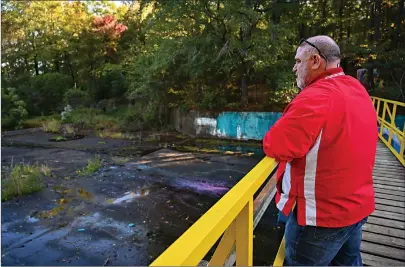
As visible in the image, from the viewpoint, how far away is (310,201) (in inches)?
58.1

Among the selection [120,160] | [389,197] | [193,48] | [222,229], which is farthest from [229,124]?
[222,229]

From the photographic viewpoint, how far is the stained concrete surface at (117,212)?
4727mm

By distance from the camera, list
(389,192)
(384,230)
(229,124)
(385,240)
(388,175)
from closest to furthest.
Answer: (385,240) → (384,230) → (389,192) → (388,175) → (229,124)

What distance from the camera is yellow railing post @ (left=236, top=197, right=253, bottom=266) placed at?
4.65ft

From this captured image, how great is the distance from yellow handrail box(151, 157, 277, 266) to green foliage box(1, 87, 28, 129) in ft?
67.4

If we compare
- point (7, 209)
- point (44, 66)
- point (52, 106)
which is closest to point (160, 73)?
point (7, 209)

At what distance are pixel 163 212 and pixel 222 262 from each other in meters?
4.93

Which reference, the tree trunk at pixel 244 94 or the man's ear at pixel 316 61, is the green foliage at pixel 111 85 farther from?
the man's ear at pixel 316 61

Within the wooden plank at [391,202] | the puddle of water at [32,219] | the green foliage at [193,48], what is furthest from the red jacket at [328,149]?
the green foliage at [193,48]

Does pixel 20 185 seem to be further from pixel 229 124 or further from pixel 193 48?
pixel 229 124

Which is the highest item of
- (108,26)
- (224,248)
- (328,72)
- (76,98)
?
(108,26)

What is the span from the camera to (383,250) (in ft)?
9.70

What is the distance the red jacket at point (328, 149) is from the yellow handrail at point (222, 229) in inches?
7.0

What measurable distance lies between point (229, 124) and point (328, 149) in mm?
12739
